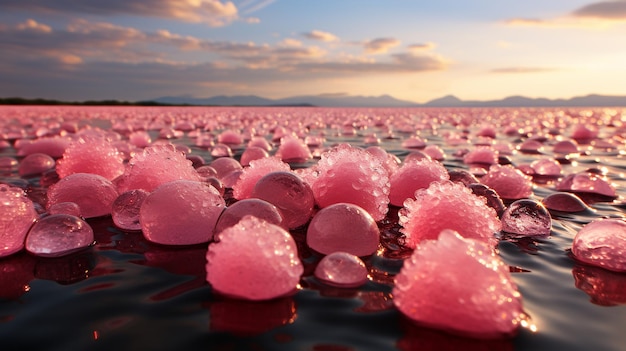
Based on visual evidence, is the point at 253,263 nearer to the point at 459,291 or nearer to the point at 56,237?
the point at 459,291

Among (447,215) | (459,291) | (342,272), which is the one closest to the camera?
(459,291)

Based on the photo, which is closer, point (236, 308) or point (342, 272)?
point (236, 308)

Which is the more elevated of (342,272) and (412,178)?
(412,178)

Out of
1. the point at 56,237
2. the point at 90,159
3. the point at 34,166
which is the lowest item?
the point at 34,166

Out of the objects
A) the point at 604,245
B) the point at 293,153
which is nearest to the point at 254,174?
the point at 604,245

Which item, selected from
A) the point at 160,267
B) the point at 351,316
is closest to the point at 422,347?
the point at 351,316

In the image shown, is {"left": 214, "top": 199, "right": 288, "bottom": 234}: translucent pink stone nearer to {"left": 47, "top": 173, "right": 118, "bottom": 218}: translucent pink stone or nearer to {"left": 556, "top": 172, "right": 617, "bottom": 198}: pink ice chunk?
{"left": 47, "top": 173, "right": 118, "bottom": 218}: translucent pink stone
